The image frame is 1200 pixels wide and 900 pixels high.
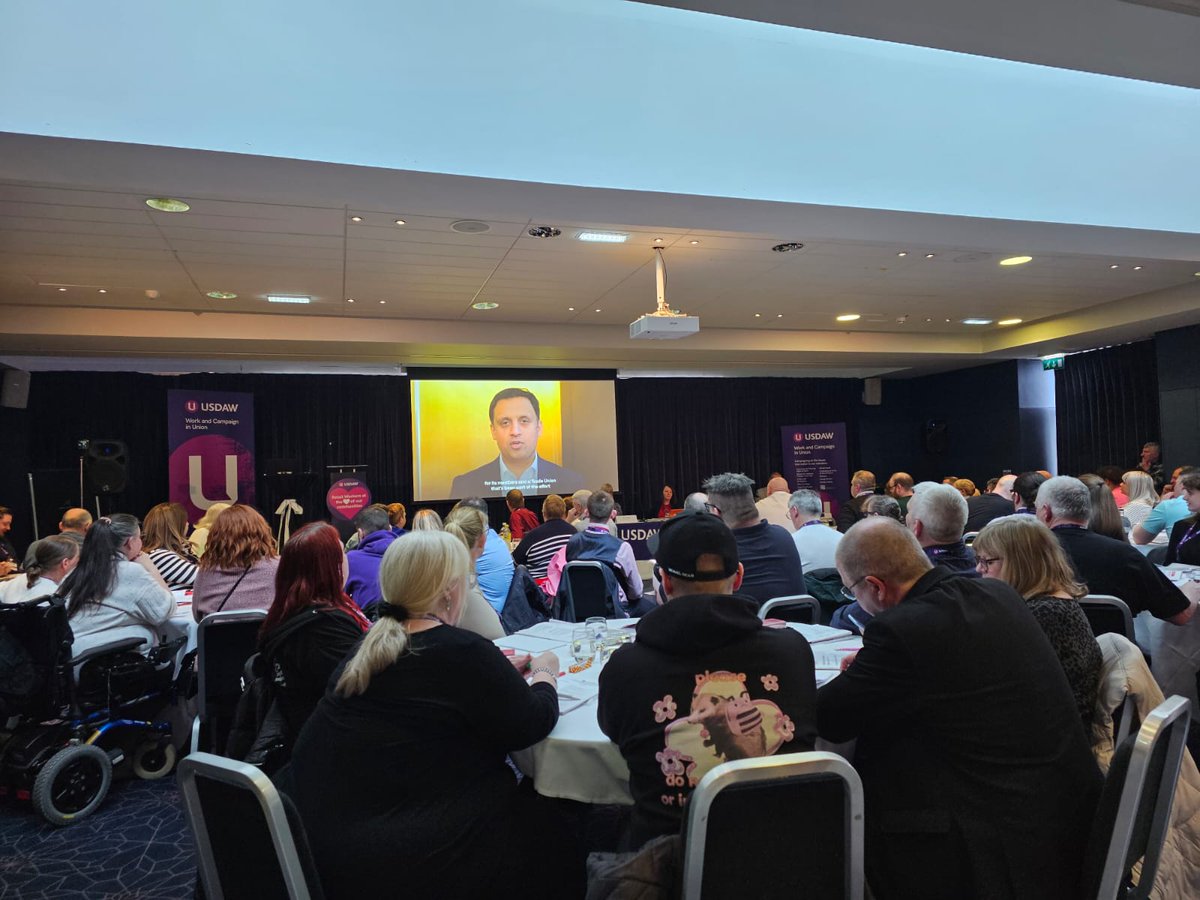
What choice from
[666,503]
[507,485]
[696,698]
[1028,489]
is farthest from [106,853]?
[666,503]

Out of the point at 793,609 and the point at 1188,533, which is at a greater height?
the point at 1188,533

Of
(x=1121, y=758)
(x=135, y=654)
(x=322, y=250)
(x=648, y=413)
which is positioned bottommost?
(x=135, y=654)

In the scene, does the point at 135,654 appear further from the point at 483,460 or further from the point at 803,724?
the point at 483,460

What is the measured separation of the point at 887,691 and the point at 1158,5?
3.11 metres

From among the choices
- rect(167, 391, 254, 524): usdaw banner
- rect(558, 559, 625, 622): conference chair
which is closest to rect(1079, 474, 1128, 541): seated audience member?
rect(558, 559, 625, 622): conference chair

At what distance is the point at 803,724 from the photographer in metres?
1.61

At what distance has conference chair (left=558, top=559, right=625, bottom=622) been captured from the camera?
14.1 ft

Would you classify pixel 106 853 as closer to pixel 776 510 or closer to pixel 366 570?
pixel 366 570

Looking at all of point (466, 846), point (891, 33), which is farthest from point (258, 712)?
point (891, 33)

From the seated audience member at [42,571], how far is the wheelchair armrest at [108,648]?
1.22 ft

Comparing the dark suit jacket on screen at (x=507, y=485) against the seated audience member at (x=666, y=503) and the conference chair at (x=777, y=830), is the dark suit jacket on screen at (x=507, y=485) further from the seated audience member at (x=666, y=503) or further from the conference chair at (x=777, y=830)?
the conference chair at (x=777, y=830)

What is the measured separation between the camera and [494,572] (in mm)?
4184

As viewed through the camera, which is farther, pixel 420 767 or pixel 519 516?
pixel 519 516

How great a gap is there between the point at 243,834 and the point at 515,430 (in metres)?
9.40
